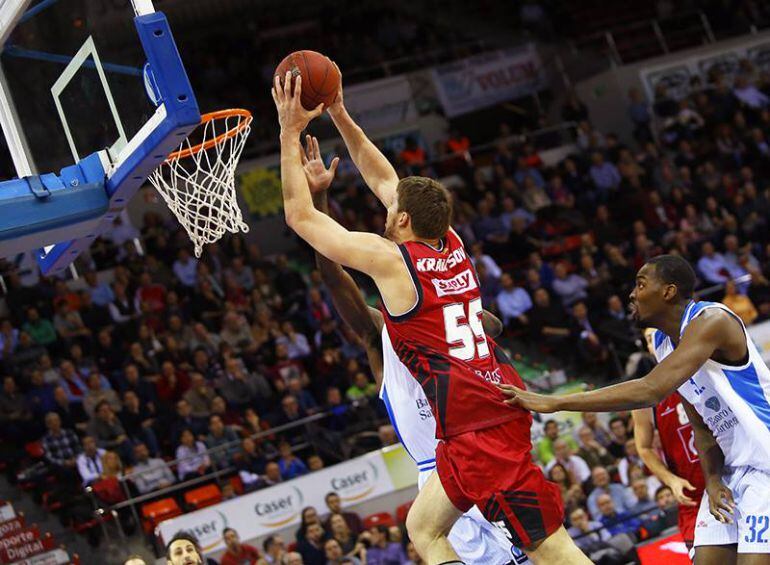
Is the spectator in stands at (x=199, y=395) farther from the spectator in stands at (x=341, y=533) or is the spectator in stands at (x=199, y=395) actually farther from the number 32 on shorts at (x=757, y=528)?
the number 32 on shorts at (x=757, y=528)

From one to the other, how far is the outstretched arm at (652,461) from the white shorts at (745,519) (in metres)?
0.72

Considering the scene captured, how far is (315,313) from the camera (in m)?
14.1

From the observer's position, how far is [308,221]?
4.77m

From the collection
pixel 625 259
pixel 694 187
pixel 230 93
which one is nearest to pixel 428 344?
pixel 625 259

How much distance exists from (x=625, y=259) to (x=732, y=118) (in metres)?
4.69

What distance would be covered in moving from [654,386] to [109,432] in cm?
805

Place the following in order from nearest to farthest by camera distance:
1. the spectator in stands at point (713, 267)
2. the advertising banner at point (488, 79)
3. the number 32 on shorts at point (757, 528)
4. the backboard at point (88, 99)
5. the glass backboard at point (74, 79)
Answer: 1. the number 32 on shorts at point (757, 528)
2. the backboard at point (88, 99)
3. the glass backboard at point (74, 79)
4. the spectator in stands at point (713, 267)
5. the advertising banner at point (488, 79)

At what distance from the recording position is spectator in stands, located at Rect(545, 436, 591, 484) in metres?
11.5

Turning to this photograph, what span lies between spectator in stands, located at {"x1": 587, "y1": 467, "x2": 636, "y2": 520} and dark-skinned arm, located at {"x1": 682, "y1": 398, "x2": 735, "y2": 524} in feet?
19.8

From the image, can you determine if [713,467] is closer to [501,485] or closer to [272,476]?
[501,485]

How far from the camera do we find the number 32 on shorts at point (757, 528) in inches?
190

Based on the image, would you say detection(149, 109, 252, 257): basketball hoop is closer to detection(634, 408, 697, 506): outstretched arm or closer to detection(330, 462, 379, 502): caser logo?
detection(634, 408, 697, 506): outstretched arm

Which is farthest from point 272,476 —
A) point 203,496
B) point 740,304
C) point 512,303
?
point 740,304

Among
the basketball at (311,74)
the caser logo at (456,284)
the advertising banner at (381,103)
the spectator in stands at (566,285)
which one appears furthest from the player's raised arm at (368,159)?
the advertising banner at (381,103)
